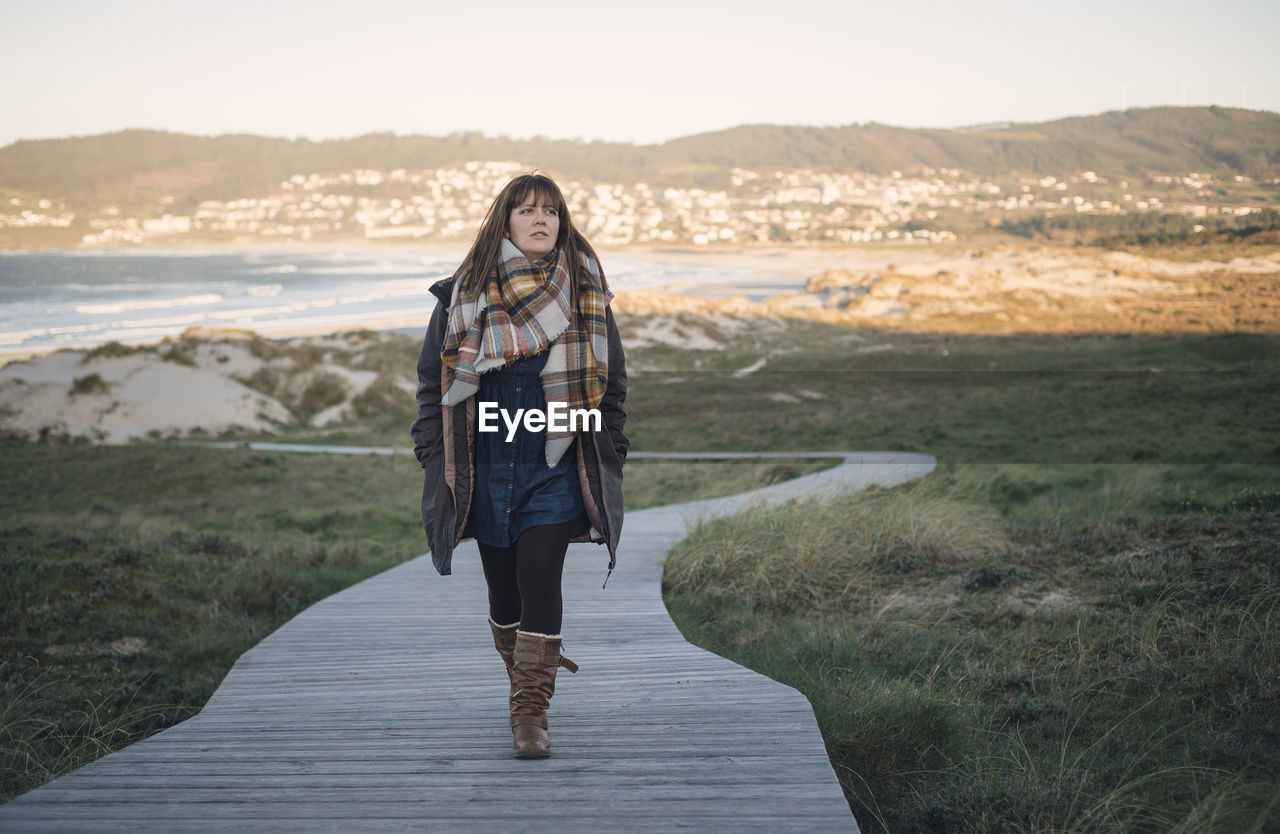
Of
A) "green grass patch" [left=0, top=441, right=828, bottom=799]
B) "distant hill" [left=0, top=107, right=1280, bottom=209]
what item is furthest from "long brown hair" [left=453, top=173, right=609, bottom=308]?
"distant hill" [left=0, top=107, right=1280, bottom=209]

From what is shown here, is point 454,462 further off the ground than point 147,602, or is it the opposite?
point 454,462

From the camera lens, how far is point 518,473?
9.42 ft

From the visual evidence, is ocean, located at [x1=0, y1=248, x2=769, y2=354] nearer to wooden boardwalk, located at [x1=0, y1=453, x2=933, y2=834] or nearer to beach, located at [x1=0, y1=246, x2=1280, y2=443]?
beach, located at [x1=0, y1=246, x2=1280, y2=443]

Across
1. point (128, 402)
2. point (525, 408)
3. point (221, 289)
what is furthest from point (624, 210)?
point (525, 408)

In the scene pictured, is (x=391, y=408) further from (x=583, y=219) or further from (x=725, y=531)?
(x=583, y=219)

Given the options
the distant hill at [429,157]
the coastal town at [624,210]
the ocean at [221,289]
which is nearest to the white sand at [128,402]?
the ocean at [221,289]

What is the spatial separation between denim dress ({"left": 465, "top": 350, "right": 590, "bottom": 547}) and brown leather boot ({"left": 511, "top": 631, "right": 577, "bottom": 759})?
34cm

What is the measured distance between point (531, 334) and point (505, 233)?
0.37 meters

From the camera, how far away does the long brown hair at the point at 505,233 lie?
113 inches

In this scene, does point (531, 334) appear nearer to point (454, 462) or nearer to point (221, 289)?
point (454, 462)

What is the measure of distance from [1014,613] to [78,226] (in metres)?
143

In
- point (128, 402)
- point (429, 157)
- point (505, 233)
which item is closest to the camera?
point (505, 233)

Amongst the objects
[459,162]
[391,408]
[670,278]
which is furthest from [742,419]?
[459,162]

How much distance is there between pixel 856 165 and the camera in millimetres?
116500
